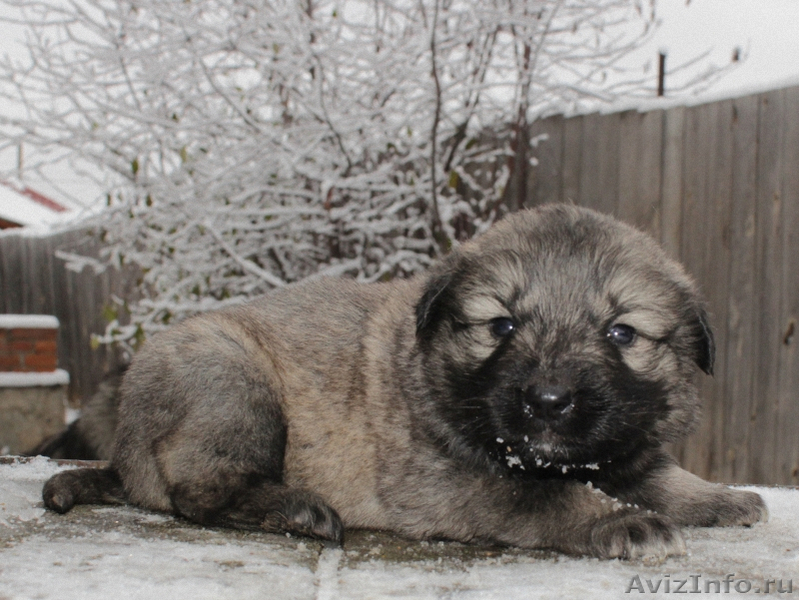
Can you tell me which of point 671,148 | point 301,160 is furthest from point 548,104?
point 301,160

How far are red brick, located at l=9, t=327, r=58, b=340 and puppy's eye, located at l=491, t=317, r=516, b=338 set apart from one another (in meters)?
7.03

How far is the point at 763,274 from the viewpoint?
433 cm

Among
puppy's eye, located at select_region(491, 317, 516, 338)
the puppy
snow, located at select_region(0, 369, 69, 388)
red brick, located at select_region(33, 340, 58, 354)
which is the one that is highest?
puppy's eye, located at select_region(491, 317, 516, 338)

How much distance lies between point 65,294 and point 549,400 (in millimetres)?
10422

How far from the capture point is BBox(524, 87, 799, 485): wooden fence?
13.9ft

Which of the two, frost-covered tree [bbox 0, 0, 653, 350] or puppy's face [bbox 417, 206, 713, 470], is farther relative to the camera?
frost-covered tree [bbox 0, 0, 653, 350]

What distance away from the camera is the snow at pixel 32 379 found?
792 cm

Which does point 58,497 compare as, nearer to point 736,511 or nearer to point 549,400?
point 549,400

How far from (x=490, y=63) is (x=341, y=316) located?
3.00m

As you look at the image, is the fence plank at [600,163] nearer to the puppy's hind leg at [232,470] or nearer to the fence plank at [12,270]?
the puppy's hind leg at [232,470]

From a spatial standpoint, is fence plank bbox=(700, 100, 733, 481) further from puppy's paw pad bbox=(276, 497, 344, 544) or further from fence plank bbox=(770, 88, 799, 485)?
puppy's paw pad bbox=(276, 497, 344, 544)

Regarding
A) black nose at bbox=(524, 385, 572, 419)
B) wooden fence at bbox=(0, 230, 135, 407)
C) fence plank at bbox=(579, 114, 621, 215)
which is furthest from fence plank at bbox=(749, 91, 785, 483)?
wooden fence at bbox=(0, 230, 135, 407)

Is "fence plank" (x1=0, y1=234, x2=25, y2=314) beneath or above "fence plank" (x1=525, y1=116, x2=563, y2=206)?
beneath

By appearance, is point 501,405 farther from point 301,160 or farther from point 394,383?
point 301,160
